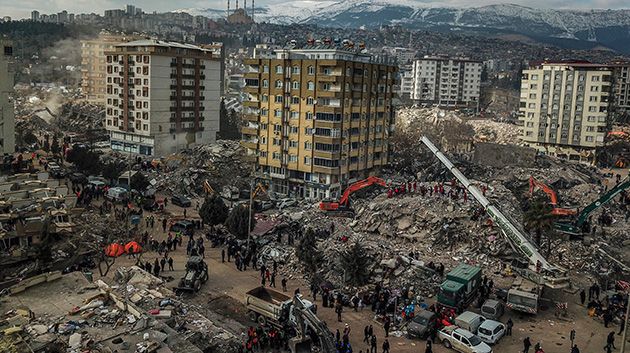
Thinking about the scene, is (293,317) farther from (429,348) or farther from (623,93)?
(623,93)

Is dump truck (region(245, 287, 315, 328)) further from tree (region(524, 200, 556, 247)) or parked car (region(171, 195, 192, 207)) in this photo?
parked car (region(171, 195, 192, 207))

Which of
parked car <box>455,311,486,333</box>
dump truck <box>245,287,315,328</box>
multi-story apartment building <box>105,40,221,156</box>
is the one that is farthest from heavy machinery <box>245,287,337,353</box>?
multi-story apartment building <box>105,40,221,156</box>

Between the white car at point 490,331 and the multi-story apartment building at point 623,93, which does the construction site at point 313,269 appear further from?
the multi-story apartment building at point 623,93

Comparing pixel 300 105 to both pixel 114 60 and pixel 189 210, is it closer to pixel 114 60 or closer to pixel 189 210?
pixel 189 210

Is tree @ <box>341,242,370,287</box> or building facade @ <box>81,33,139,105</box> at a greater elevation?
building facade @ <box>81,33,139,105</box>

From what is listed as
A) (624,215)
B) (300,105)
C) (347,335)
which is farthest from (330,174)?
(347,335)

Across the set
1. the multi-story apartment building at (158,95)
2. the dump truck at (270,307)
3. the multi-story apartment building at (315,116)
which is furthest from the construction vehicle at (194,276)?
the multi-story apartment building at (158,95)

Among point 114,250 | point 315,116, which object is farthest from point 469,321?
point 315,116
